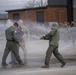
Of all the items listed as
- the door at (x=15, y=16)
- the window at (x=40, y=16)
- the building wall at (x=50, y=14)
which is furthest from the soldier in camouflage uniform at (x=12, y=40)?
the door at (x=15, y=16)

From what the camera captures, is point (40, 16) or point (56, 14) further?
point (40, 16)

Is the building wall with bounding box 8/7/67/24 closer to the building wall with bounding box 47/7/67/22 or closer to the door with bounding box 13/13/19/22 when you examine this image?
the building wall with bounding box 47/7/67/22

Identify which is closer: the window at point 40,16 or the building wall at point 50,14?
the building wall at point 50,14

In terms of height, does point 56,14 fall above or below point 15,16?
above

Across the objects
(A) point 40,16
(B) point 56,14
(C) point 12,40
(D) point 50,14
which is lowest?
(A) point 40,16

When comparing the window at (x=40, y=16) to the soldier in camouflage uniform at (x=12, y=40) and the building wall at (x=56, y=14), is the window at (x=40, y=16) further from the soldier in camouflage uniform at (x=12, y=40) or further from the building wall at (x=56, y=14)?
the soldier in camouflage uniform at (x=12, y=40)

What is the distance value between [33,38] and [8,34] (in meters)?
17.6

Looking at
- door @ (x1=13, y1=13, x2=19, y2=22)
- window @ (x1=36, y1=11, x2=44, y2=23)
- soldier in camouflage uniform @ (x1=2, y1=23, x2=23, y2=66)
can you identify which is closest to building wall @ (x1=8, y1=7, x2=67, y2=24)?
window @ (x1=36, y1=11, x2=44, y2=23)

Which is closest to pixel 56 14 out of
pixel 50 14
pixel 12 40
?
pixel 50 14

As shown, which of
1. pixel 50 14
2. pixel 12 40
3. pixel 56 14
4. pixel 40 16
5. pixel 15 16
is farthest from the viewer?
pixel 15 16

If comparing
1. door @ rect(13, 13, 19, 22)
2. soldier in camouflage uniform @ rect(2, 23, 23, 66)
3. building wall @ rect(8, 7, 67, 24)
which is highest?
soldier in camouflage uniform @ rect(2, 23, 23, 66)

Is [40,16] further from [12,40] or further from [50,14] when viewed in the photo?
[12,40]

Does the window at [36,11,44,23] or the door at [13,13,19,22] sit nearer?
the window at [36,11,44,23]

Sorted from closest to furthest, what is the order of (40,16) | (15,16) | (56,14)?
1. (56,14)
2. (40,16)
3. (15,16)
